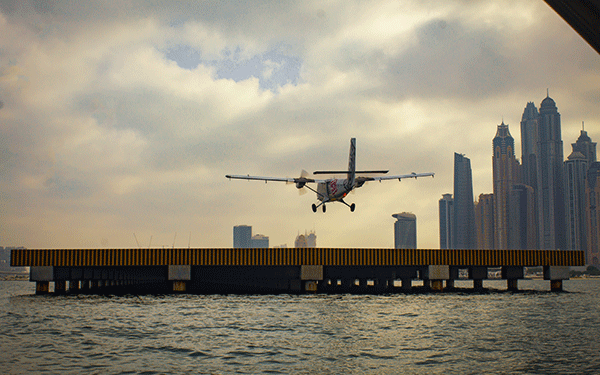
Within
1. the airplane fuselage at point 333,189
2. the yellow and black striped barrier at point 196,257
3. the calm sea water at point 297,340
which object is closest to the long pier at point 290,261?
the yellow and black striped barrier at point 196,257

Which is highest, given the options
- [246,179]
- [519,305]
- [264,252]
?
[246,179]

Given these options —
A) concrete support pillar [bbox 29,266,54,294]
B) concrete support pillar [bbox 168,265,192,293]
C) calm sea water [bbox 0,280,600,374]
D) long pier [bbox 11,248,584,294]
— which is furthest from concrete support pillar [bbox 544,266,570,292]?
concrete support pillar [bbox 29,266,54,294]

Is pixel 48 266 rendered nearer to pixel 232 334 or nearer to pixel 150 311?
pixel 150 311

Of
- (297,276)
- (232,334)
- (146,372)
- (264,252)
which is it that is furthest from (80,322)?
(297,276)

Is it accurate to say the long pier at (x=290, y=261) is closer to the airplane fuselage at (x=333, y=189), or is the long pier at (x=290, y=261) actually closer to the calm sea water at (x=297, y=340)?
the airplane fuselage at (x=333, y=189)

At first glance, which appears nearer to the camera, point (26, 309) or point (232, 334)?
point (232, 334)

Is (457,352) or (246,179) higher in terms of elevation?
(246,179)

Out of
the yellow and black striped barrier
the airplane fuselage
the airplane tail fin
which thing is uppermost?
the airplane tail fin

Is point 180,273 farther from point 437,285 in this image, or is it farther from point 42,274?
point 437,285

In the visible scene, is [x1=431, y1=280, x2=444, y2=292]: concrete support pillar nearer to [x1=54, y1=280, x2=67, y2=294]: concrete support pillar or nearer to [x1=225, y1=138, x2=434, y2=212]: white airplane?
[x1=225, y1=138, x2=434, y2=212]: white airplane
